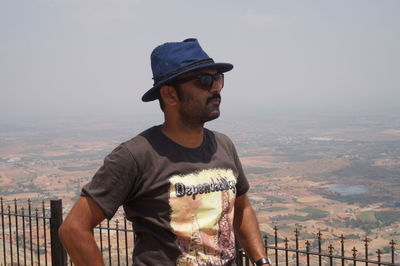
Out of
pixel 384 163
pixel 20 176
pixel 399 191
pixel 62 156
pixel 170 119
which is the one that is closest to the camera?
pixel 170 119

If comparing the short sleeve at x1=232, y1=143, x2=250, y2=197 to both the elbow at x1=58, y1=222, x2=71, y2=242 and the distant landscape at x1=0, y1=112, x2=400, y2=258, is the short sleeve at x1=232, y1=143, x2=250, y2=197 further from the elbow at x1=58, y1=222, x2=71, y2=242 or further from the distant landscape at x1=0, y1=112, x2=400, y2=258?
the distant landscape at x1=0, y1=112, x2=400, y2=258

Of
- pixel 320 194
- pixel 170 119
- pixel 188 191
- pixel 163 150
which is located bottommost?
pixel 320 194

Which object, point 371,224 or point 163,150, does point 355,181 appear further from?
point 163,150

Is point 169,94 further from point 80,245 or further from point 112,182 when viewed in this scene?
point 80,245

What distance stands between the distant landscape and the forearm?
10.1 m

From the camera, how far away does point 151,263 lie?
5.88 ft

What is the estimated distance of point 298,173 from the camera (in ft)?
260

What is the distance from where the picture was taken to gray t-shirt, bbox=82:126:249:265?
1738 millimetres

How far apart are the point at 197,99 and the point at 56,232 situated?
338cm

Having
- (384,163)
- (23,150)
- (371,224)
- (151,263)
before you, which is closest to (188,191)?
(151,263)

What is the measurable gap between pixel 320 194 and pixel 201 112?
202 feet

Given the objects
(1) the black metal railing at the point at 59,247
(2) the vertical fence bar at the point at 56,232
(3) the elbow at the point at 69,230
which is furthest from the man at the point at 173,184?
(2) the vertical fence bar at the point at 56,232

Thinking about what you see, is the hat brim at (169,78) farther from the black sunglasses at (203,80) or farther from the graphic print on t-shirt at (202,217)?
the graphic print on t-shirt at (202,217)

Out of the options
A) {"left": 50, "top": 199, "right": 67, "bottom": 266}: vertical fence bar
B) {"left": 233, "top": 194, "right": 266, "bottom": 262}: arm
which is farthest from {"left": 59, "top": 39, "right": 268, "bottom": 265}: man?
{"left": 50, "top": 199, "right": 67, "bottom": 266}: vertical fence bar
